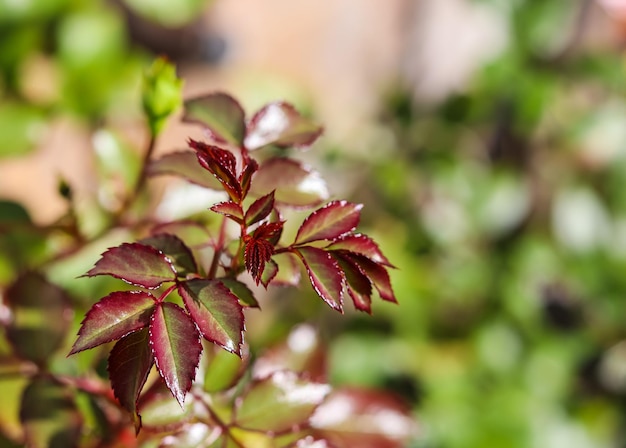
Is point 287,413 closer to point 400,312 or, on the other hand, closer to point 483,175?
point 400,312

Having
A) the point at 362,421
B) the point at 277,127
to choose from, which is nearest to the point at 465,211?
the point at 362,421

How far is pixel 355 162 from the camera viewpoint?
47.9 inches

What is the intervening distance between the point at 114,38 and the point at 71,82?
0.32 ft

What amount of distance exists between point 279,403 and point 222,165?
188 mm

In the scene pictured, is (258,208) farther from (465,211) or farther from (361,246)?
(465,211)

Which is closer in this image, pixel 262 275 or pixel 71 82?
pixel 262 275

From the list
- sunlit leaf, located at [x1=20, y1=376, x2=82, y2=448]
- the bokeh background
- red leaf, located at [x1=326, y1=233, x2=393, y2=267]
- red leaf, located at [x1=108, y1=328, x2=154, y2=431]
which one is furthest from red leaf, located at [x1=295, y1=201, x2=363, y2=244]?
the bokeh background

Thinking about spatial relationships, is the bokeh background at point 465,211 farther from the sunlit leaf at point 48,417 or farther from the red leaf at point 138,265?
the red leaf at point 138,265

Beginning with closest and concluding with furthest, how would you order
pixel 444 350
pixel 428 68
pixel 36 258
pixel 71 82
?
pixel 36 258 < pixel 71 82 < pixel 444 350 < pixel 428 68

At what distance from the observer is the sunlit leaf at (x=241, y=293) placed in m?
0.43

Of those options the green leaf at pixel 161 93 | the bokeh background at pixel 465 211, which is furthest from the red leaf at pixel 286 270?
the bokeh background at pixel 465 211

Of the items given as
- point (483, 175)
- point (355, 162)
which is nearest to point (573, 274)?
point (483, 175)

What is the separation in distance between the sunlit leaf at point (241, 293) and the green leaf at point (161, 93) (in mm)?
151

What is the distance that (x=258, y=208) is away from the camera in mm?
416
